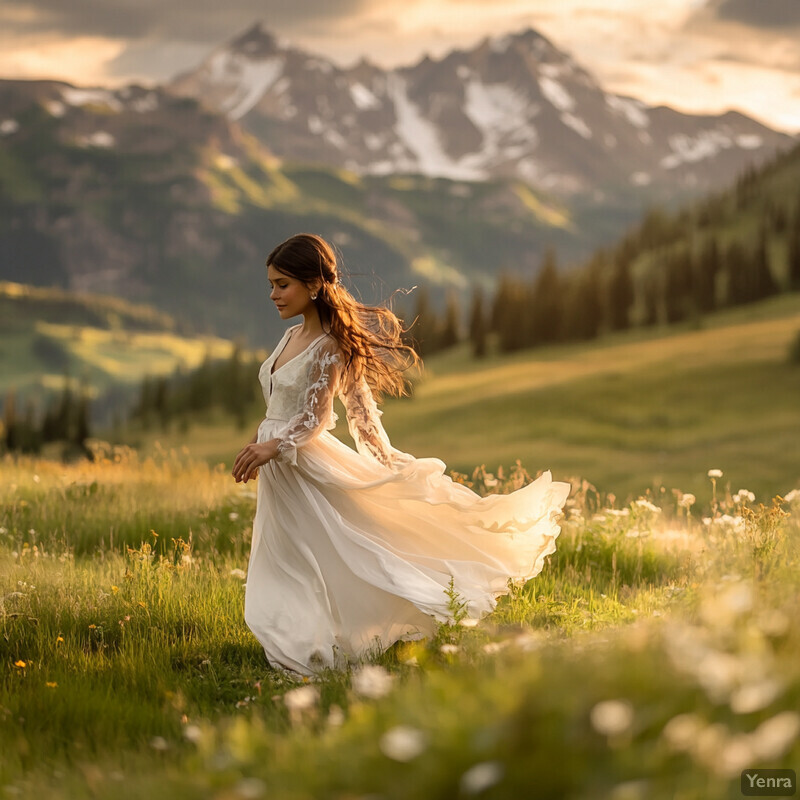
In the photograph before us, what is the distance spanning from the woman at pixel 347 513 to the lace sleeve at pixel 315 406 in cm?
1

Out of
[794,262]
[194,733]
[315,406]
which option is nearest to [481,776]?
[194,733]

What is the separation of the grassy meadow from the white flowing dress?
Answer: 0.28m

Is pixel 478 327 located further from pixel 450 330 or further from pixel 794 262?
pixel 794 262

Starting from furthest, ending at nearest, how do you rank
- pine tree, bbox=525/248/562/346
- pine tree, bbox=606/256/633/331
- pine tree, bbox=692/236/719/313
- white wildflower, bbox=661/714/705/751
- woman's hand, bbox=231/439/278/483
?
pine tree, bbox=525/248/562/346 → pine tree, bbox=692/236/719/313 → pine tree, bbox=606/256/633/331 → woman's hand, bbox=231/439/278/483 → white wildflower, bbox=661/714/705/751

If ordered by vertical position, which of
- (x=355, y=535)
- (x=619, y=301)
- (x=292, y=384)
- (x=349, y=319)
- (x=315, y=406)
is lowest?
(x=619, y=301)

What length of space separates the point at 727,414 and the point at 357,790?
55579 millimetres

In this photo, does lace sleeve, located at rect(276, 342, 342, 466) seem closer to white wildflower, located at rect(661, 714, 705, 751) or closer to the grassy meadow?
the grassy meadow

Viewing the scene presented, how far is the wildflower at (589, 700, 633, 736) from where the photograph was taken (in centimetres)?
235

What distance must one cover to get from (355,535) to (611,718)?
4392mm

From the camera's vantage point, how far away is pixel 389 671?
19.1 feet

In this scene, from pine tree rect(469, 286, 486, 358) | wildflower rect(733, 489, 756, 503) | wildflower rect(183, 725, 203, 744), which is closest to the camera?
wildflower rect(183, 725, 203, 744)

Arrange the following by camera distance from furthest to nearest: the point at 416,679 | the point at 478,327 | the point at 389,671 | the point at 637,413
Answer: the point at 478,327
the point at 637,413
the point at 389,671
the point at 416,679

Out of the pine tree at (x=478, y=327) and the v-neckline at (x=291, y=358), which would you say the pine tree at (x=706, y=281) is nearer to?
the pine tree at (x=478, y=327)

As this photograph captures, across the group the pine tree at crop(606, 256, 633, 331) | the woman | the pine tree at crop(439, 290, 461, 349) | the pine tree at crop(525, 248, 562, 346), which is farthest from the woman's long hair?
the pine tree at crop(439, 290, 461, 349)
